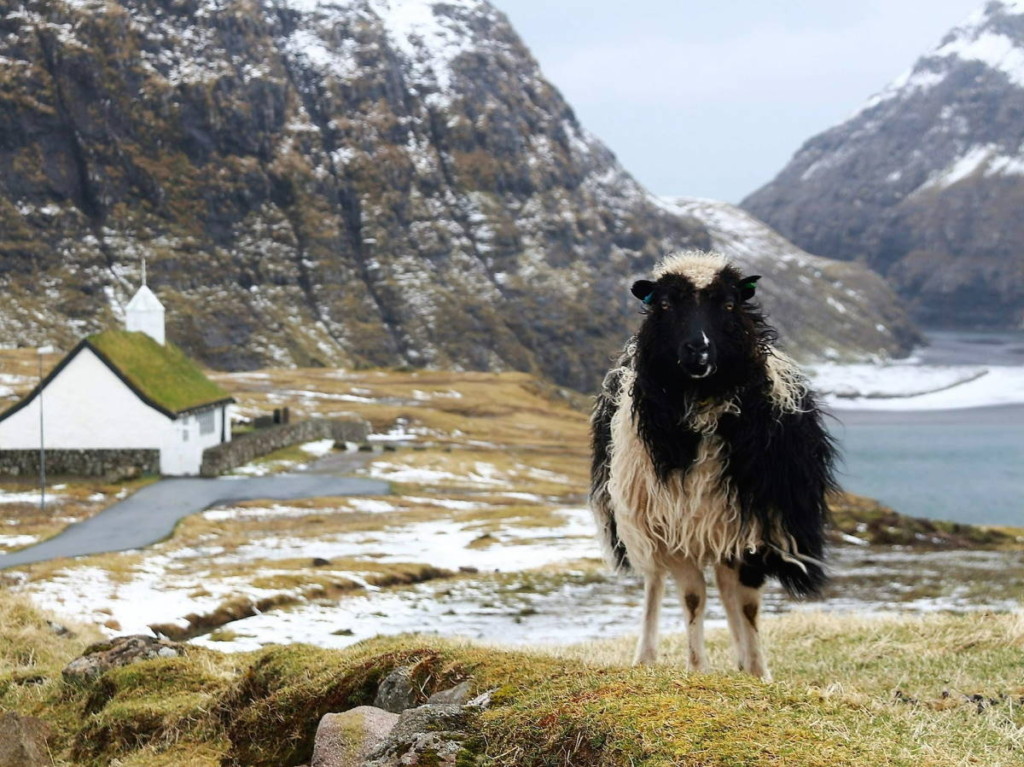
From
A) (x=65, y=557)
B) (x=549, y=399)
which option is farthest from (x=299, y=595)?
(x=549, y=399)

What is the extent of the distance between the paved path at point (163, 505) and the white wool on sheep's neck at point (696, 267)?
34672 mm

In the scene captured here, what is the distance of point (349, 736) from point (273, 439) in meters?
84.7

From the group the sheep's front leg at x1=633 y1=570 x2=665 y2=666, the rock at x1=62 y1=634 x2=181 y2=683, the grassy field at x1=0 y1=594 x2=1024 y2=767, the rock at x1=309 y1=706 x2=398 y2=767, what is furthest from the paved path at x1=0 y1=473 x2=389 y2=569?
the rock at x1=309 y1=706 x2=398 y2=767

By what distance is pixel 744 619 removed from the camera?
1191cm

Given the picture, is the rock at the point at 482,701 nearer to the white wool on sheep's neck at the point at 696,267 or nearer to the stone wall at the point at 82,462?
the white wool on sheep's neck at the point at 696,267

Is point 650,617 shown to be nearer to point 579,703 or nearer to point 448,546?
Result: point 579,703

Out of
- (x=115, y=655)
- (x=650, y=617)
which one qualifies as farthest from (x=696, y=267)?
(x=115, y=655)

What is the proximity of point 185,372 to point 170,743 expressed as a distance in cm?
7390

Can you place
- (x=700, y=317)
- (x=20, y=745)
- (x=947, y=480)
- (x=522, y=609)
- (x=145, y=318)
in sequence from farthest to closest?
(x=947, y=480)
(x=145, y=318)
(x=522, y=609)
(x=700, y=317)
(x=20, y=745)

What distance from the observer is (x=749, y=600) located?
1188 centimetres

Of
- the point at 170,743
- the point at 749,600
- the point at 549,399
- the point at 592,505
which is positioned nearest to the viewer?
the point at 170,743

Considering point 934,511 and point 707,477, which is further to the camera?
point 934,511

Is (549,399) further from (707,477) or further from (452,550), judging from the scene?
(707,477)

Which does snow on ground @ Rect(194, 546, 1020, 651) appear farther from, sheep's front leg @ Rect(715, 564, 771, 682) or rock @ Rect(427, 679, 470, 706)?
rock @ Rect(427, 679, 470, 706)
